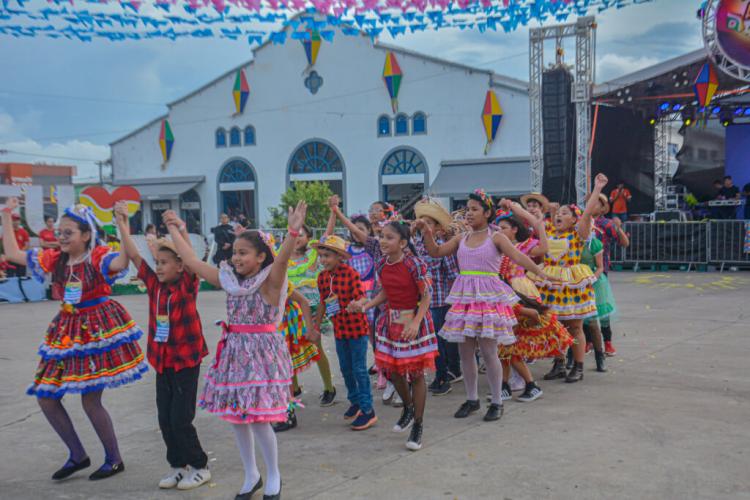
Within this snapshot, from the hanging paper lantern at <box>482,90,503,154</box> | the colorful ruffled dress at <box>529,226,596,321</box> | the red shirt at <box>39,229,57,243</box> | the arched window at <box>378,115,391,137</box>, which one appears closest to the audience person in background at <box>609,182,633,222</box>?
the hanging paper lantern at <box>482,90,503,154</box>

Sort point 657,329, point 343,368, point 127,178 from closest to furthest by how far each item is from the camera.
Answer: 1. point 343,368
2. point 657,329
3. point 127,178

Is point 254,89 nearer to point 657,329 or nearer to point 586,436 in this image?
point 657,329

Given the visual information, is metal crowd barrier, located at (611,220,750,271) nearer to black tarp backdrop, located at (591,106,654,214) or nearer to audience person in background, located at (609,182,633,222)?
audience person in background, located at (609,182,633,222)

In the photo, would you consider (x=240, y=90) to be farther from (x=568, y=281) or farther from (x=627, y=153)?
(x=568, y=281)

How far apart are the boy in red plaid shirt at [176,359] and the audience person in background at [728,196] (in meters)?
19.1

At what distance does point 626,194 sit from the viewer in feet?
64.7

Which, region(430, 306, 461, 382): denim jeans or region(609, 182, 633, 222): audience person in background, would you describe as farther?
region(609, 182, 633, 222): audience person in background

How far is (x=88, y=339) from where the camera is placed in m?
4.52

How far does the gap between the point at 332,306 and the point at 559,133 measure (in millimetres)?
15274

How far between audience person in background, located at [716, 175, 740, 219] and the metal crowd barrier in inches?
126

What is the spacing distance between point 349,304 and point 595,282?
10.5 ft

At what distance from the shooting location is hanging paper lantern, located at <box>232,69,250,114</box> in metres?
34.7

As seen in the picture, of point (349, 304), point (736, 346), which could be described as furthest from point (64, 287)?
point (736, 346)

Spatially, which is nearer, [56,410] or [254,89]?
[56,410]
